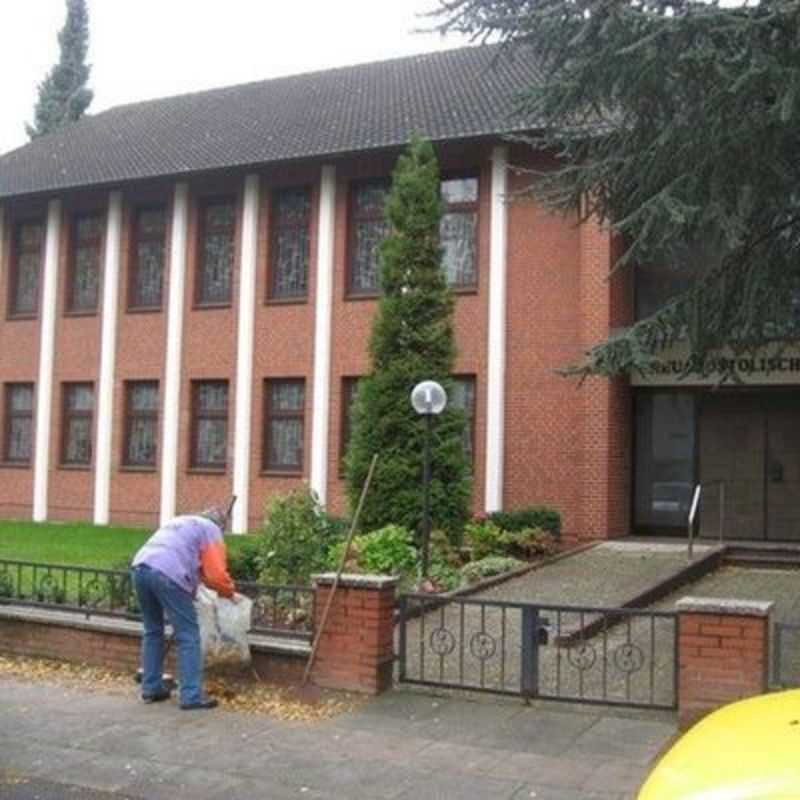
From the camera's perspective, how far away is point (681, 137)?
29.0 feet

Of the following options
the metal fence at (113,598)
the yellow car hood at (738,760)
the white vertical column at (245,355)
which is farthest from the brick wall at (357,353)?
the yellow car hood at (738,760)

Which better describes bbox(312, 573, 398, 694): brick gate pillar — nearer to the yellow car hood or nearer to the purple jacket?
the purple jacket

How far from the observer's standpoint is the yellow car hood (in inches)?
128

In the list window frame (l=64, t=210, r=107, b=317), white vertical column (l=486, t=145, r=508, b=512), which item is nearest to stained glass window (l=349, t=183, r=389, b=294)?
white vertical column (l=486, t=145, r=508, b=512)

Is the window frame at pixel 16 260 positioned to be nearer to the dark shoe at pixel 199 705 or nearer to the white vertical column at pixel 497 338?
the white vertical column at pixel 497 338

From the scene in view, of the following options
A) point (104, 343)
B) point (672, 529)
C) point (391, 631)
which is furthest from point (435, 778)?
point (104, 343)

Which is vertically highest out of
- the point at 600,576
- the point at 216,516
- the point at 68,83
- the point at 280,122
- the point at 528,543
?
the point at 68,83

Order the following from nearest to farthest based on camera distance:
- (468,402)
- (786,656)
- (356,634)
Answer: (356,634)
(786,656)
(468,402)

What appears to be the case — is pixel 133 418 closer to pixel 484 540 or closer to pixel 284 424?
pixel 284 424

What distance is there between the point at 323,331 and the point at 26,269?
8.61m

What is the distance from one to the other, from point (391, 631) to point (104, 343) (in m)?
17.5

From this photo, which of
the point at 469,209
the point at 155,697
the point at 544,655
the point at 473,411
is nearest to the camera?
the point at 155,697

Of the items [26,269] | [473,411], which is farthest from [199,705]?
[26,269]

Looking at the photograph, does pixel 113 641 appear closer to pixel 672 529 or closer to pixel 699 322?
pixel 699 322
